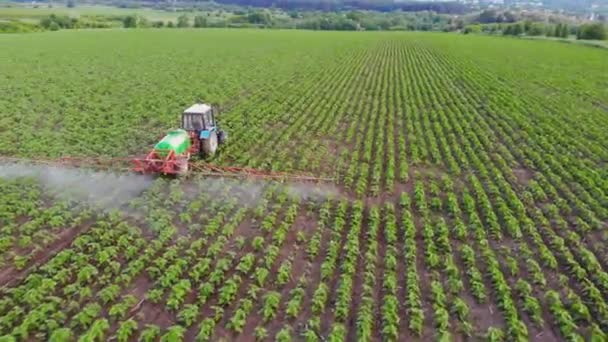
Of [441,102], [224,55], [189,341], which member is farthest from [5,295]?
[224,55]

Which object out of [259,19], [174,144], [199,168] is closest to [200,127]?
[174,144]

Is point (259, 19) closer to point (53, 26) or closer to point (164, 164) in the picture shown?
point (53, 26)

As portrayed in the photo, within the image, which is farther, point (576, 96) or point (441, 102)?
point (576, 96)

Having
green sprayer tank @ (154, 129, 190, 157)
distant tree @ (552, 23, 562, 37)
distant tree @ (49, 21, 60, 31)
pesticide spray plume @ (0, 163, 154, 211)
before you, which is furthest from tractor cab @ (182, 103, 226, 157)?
distant tree @ (552, 23, 562, 37)

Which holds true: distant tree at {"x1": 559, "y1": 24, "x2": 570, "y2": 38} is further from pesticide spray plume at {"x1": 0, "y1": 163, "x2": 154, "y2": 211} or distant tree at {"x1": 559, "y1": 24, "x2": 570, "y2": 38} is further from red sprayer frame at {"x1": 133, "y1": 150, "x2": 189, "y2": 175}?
pesticide spray plume at {"x1": 0, "y1": 163, "x2": 154, "y2": 211}

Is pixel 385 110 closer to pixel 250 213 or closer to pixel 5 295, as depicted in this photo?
pixel 250 213

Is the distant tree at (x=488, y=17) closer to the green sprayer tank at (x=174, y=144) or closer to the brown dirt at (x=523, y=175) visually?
the brown dirt at (x=523, y=175)
